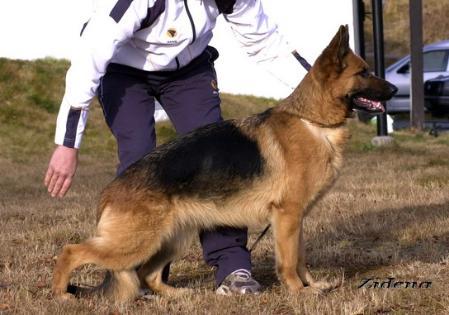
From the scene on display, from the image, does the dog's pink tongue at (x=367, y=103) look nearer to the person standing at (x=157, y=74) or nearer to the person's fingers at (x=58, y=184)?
the person standing at (x=157, y=74)

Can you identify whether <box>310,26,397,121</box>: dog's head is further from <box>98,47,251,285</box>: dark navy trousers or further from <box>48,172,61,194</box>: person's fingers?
<box>48,172,61,194</box>: person's fingers

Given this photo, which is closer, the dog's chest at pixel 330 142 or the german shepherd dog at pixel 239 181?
the german shepherd dog at pixel 239 181

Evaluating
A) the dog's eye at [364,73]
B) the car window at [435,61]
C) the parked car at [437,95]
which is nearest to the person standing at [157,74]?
the dog's eye at [364,73]

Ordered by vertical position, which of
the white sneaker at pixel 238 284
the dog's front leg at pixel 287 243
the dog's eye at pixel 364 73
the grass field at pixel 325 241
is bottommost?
the grass field at pixel 325 241

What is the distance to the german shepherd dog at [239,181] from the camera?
4.97 metres

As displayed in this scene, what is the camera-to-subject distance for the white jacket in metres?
4.92

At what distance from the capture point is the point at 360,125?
55.3 feet

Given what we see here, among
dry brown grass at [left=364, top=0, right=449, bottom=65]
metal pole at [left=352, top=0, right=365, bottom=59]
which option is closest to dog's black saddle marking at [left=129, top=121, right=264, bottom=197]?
metal pole at [left=352, top=0, right=365, bottom=59]

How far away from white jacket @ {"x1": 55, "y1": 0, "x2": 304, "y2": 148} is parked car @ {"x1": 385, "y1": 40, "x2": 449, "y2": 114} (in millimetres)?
12636

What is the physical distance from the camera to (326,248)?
6656 mm

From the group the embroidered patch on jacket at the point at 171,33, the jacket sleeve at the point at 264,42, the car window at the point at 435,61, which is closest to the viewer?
the embroidered patch on jacket at the point at 171,33

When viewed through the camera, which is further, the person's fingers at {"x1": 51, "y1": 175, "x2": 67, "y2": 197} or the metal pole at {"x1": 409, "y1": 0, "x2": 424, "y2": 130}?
the metal pole at {"x1": 409, "y1": 0, "x2": 424, "y2": 130}

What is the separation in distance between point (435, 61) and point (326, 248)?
12.6 meters

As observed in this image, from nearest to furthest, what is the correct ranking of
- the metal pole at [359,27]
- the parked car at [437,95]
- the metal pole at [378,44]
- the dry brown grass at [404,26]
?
1. the metal pole at [378,44]
2. the parked car at [437,95]
3. the metal pole at [359,27]
4. the dry brown grass at [404,26]
